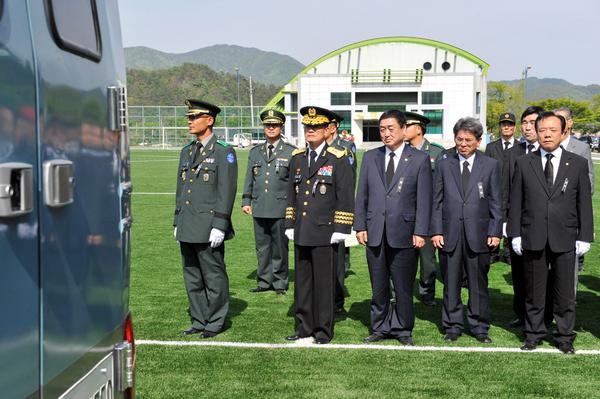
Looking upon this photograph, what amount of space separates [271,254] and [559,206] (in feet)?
12.1

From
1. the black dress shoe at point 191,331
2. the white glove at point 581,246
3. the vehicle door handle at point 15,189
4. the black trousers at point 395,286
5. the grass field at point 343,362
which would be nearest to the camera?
the vehicle door handle at point 15,189

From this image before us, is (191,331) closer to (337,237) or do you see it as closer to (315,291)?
(315,291)

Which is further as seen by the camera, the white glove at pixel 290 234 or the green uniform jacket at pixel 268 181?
the green uniform jacket at pixel 268 181

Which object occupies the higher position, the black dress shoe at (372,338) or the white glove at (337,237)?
the white glove at (337,237)

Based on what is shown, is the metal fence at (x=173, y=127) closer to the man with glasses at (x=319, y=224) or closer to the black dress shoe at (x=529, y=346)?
the man with glasses at (x=319, y=224)

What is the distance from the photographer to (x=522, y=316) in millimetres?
6863

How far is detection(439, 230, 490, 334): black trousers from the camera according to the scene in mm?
6297

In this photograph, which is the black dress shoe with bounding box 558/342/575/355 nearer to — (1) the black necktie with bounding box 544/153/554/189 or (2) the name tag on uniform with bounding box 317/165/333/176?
(1) the black necktie with bounding box 544/153/554/189

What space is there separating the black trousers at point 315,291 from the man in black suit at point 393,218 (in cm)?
36

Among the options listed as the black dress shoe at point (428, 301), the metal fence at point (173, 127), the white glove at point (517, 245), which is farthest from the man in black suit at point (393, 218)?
the metal fence at point (173, 127)

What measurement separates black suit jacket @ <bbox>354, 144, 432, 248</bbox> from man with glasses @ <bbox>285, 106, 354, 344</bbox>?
0.78ft

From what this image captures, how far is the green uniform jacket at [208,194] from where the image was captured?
6234 mm

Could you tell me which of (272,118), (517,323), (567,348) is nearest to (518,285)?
(517,323)

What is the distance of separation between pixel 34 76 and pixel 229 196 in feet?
14.5
